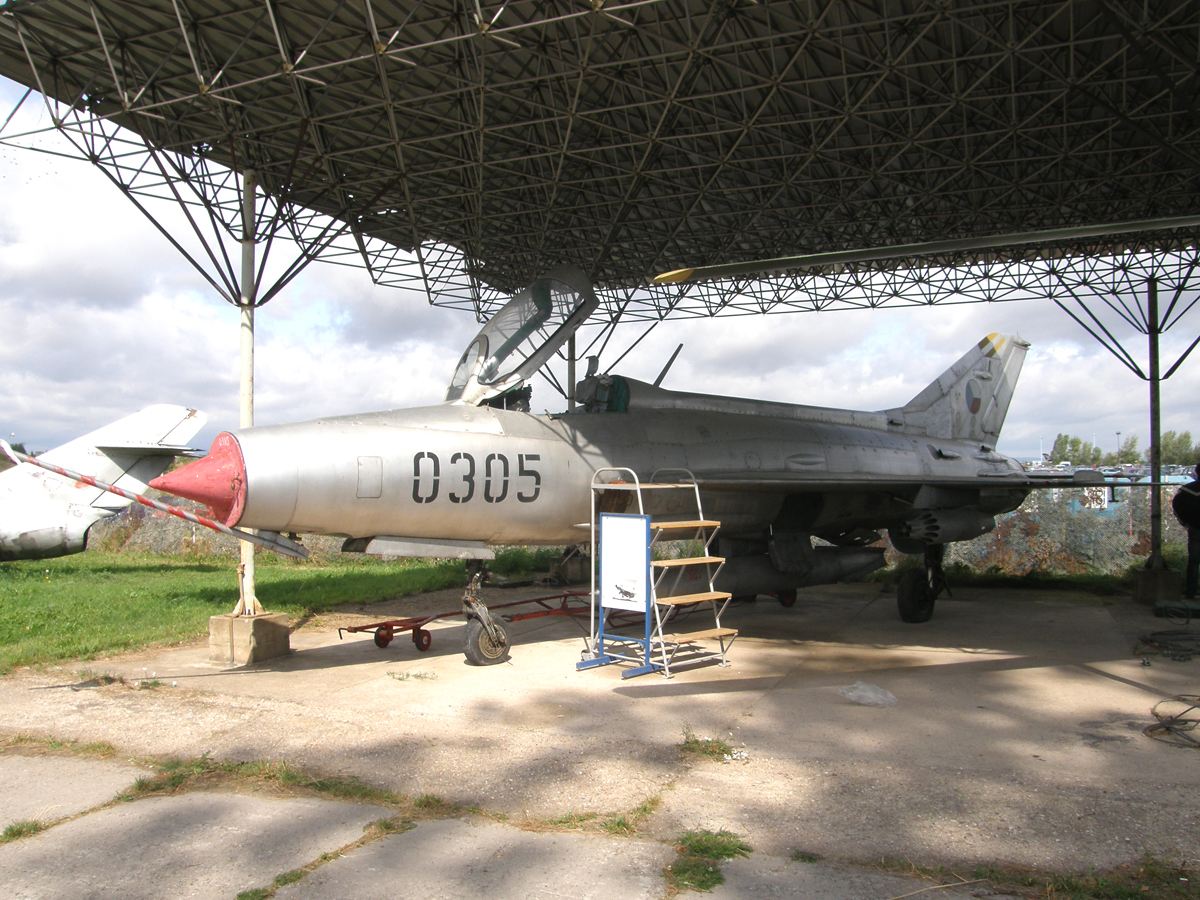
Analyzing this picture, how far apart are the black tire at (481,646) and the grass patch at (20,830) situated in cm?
433

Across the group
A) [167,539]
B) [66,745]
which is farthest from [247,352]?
[167,539]

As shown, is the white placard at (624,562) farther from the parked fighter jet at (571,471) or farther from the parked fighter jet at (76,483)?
the parked fighter jet at (76,483)

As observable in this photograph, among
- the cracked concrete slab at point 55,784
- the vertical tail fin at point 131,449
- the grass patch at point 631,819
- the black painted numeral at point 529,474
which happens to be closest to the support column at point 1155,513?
the black painted numeral at point 529,474

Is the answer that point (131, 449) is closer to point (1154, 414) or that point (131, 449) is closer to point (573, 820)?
point (573, 820)

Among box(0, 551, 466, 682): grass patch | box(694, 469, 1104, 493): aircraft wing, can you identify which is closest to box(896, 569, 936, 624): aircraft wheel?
box(694, 469, 1104, 493): aircraft wing

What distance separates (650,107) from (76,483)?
12025 mm

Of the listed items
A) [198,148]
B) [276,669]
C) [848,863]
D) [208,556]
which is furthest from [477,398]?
[208,556]

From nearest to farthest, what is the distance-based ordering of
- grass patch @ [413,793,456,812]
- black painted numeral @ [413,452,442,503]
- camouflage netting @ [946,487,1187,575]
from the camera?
grass patch @ [413,793,456,812]
black painted numeral @ [413,452,442,503]
camouflage netting @ [946,487,1187,575]

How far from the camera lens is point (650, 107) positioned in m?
12.1

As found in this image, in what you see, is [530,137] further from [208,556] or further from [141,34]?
[208,556]

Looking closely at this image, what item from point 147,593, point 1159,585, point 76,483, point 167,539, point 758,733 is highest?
point 76,483

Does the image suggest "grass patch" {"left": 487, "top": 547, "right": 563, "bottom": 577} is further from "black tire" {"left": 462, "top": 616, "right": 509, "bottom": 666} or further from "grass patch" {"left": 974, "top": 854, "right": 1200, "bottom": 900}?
"grass patch" {"left": 974, "top": 854, "right": 1200, "bottom": 900}

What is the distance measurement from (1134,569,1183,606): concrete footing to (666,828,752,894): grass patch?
12.1 metres

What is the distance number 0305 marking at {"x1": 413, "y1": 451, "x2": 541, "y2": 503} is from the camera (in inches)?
295
